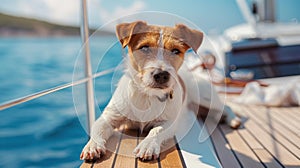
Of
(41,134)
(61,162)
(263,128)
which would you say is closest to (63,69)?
(41,134)

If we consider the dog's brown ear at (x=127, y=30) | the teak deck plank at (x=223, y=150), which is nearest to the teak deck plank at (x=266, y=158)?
the teak deck plank at (x=223, y=150)

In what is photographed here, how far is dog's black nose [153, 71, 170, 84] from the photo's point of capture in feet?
4.40

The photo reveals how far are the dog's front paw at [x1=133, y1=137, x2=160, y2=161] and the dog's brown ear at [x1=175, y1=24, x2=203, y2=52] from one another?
504 mm

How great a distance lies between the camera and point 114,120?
1.66m

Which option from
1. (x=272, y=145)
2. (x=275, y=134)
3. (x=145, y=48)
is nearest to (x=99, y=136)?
(x=145, y=48)

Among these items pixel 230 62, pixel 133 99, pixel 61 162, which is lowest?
pixel 61 162

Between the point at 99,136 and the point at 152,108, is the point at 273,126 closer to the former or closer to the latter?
the point at 152,108

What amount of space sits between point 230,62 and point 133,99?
4.41 m

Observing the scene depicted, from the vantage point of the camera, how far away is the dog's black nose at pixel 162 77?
134cm

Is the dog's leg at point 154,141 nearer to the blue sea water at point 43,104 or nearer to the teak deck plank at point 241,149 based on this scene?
the blue sea water at point 43,104

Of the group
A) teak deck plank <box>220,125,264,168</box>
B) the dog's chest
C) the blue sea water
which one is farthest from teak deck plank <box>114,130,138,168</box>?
teak deck plank <box>220,125,264,168</box>

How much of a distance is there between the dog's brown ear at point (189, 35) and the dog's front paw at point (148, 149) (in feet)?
1.65

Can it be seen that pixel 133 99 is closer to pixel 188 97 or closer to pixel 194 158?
pixel 194 158

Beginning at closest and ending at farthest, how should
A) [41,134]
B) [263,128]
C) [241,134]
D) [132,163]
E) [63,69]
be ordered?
1. [132,163]
2. [241,134]
3. [263,128]
4. [41,134]
5. [63,69]
